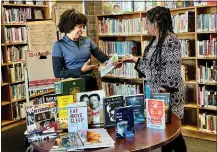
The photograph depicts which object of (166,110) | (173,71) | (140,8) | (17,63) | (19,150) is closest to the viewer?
(166,110)

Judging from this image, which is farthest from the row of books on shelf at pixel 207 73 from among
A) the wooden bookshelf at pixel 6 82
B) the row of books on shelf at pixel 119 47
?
the wooden bookshelf at pixel 6 82

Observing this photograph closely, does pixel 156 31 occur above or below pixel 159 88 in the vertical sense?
above

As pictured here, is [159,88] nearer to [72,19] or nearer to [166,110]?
[166,110]

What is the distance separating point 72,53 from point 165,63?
86cm

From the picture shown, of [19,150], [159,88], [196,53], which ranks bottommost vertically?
[19,150]

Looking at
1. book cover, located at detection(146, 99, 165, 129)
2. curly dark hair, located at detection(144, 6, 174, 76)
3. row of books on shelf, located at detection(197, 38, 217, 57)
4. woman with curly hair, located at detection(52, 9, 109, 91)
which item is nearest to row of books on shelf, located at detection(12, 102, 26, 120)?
woman with curly hair, located at detection(52, 9, 109, 91)

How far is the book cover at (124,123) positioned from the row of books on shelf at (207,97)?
2358mm

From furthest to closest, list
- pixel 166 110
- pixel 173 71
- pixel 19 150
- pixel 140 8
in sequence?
pixel 140 8 → pixel 19 150 → pixel 173 71 → pixel 166 110

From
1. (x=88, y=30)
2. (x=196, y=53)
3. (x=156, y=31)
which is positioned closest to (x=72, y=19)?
(x=156, y=31)

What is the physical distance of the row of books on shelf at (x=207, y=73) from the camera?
12.4 ft

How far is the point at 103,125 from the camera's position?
1925 millimetres

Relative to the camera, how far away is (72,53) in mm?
2730

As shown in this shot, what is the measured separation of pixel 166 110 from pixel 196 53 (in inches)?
87.5

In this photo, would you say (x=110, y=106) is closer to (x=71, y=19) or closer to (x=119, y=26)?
(x=71, y=19)
